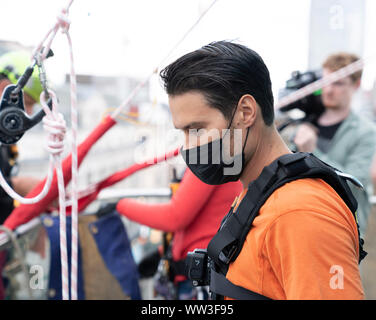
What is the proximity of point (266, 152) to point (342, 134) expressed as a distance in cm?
102

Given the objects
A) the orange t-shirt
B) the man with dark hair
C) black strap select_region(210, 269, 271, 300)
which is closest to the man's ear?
the man with dark hair

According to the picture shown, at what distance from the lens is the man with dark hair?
1.79 ft

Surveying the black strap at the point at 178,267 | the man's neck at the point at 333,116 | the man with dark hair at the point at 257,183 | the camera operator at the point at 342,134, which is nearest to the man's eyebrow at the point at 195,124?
the man with dark hair at the point at 257,183

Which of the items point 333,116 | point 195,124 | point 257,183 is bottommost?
point 257,183

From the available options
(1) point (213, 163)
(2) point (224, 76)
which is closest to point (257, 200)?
(1) point (213, 163)

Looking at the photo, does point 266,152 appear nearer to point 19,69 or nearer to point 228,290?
point 228,290

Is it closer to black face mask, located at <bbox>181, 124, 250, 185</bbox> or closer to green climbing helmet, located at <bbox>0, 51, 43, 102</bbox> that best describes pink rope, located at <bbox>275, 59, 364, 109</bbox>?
black face mask, located at <bbox>181, 124, 250, 185</bbox>

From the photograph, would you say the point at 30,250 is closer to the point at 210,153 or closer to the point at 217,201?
the point at 217,201

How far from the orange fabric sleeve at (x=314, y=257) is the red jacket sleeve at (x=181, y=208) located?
56 centimetres

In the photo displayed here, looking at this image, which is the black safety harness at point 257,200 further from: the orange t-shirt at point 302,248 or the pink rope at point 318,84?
the pink rope at point 318,84

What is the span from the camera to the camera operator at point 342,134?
1.46 m

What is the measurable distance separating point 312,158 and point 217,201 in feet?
1.65

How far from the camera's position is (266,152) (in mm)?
730
